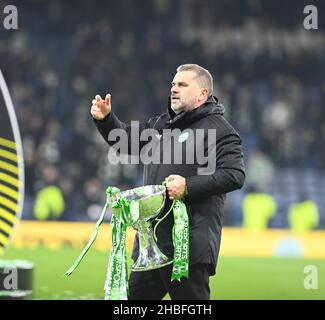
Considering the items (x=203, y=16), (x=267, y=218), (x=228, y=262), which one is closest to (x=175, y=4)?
(x=203, y=16)

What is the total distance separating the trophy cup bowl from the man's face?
1.72 ft

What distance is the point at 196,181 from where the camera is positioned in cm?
565

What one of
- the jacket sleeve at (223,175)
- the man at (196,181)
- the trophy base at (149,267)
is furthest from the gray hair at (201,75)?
the trophy base at (149,267)

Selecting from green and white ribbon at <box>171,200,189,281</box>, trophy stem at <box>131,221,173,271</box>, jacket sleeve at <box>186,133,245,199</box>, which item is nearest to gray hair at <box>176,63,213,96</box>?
jacket sleeve at <box>186,133,245,199</box>

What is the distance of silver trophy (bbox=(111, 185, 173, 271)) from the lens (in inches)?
225

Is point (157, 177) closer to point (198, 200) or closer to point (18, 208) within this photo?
point (198, 200)

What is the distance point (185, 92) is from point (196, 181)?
573 millimetres

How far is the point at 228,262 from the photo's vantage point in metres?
14.0

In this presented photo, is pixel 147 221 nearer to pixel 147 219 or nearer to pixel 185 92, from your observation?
pixel 147 219

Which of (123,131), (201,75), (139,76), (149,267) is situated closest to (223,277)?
(123,131)

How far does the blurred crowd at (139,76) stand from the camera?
2045cm

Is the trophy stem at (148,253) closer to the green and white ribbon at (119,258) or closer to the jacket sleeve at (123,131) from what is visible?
the green and white ribbon at (119,258)

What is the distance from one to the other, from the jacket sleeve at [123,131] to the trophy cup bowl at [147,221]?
1.52 ft

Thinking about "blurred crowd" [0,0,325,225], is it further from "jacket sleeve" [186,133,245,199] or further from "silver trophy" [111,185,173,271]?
"jacket sleeve" [186,133,245,199]
